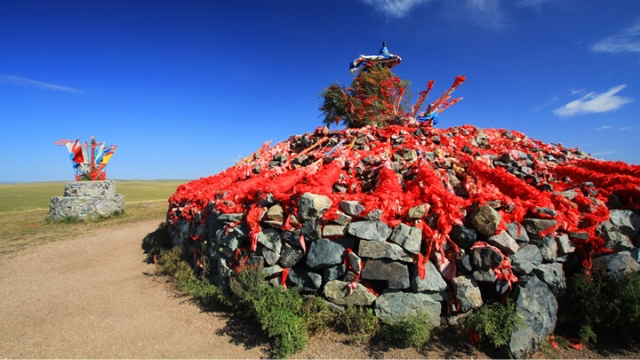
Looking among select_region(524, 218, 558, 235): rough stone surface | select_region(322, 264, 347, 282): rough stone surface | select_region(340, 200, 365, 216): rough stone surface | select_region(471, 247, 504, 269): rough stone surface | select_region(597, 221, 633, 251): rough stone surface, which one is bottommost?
select_region(322, 264, 347, 282): rough stone surface

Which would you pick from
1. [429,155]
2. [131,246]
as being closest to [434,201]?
[429,155]

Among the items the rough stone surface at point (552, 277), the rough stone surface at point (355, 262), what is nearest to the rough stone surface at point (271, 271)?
the rough stone surface at point (355, 262)

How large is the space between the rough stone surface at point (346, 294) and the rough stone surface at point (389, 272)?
0.82 feet

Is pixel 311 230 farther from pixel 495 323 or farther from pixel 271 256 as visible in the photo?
pixel 495 323

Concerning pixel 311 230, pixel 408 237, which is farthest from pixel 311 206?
pixel 408 237

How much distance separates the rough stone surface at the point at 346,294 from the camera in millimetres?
4977

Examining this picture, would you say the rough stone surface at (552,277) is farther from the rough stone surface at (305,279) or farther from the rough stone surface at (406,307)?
the rough stone surface at (305,279)

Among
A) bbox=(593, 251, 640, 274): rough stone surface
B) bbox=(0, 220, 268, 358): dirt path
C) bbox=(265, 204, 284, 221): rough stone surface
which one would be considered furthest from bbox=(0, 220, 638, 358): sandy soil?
bbox=(265, 204, 284, 221): rough stone surface

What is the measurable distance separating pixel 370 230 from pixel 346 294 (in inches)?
42.6

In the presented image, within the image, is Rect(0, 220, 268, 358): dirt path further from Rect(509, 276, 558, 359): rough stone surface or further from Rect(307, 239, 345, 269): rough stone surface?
Rect(509, 276, 558, 359): rough stone surface

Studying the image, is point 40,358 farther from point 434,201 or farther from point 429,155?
point 429,155

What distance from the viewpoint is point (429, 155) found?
8469 mm

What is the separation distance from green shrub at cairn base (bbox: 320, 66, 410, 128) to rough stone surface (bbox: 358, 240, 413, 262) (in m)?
7.46

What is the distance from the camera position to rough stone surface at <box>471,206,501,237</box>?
15.6 feet
